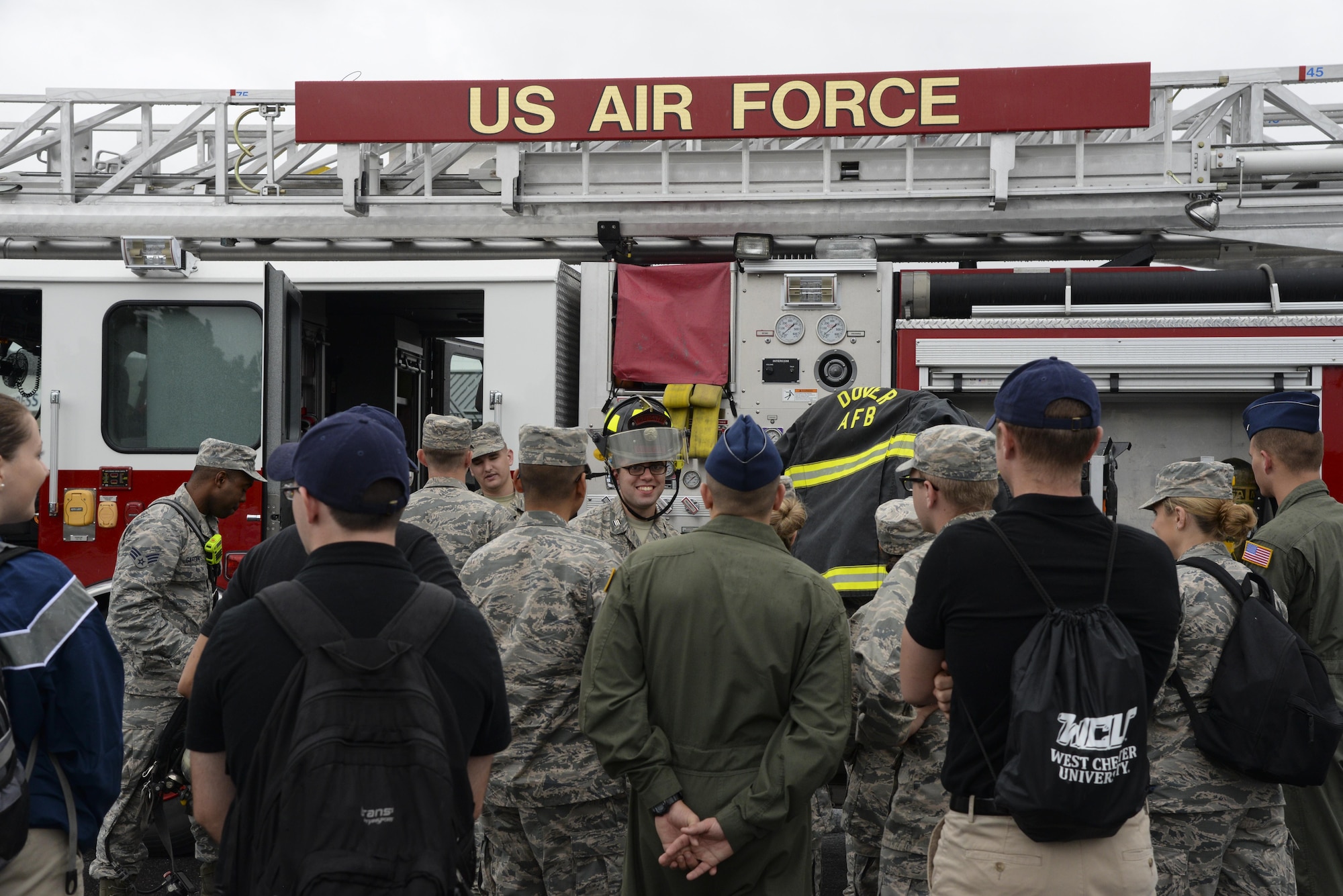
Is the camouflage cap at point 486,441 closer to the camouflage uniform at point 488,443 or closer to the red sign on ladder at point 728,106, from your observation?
the camouflage uniform at point 488,443

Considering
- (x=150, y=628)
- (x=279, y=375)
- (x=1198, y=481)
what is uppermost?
(x=279, y=375)

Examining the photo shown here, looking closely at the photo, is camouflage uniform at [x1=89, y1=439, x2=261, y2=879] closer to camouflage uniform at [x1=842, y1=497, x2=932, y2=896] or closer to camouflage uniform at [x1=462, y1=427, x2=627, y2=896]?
camouflage uniform at [x1=462, y1=427, x2=627, y2=896]

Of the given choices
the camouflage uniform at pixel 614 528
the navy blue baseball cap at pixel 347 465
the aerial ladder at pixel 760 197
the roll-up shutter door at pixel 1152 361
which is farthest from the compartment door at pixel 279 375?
the navy blue baseball cap at pixel 347 465

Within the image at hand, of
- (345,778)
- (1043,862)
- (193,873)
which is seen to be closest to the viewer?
(345,778)

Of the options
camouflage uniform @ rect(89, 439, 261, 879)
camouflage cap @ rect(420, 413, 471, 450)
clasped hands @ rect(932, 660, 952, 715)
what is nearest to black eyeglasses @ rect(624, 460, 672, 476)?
camouflage cap @ rect(420, 413, 471, 450)

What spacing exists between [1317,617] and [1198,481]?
82 centimetres

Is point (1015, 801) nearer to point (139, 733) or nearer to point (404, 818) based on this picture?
point (404, 818)

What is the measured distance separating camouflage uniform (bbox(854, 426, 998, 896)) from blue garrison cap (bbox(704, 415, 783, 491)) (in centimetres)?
47

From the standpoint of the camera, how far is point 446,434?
445cm

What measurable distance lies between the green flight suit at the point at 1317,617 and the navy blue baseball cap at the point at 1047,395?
186 centimetres

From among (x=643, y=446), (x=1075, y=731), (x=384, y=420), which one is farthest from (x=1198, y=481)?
(x=384, y=420)

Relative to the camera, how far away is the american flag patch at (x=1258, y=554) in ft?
11.6

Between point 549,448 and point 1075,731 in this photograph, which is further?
point 549,448

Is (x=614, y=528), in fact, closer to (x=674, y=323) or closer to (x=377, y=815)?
(x=674, y=323)
